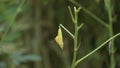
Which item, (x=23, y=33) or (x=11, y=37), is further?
(x=23, y=33)

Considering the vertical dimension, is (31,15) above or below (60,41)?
below

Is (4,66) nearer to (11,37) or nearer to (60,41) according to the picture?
(11,37)

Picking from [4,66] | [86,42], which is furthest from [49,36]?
[4,66]

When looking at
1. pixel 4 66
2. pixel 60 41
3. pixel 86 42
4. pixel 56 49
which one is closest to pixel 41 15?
pixel 56 49

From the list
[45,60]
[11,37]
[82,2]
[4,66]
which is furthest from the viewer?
[45,60]

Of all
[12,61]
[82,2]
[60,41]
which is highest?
[60,41]

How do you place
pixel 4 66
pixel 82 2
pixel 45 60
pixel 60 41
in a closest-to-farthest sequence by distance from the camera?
pixel 60 41
pixel 82 2
pixel 4 66
pixel 45 60
